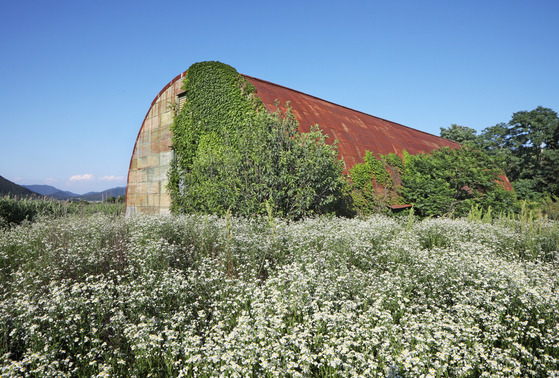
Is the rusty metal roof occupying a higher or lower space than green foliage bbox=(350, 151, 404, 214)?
higher

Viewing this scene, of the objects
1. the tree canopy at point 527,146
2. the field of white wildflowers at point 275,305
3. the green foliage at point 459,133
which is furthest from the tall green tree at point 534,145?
the field of white wildflowers at point 275,305

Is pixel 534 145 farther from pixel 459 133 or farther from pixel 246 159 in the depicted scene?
pixel 246 159

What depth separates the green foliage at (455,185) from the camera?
13.4 m

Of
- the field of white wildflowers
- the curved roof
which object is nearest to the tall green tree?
the curved roof

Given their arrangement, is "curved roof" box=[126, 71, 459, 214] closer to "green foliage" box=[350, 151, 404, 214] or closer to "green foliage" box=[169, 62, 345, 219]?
"green foliage" box=[350, 151, 404, 214]

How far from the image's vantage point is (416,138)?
20344mm

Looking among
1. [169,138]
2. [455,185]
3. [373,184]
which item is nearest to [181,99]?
[169,138]

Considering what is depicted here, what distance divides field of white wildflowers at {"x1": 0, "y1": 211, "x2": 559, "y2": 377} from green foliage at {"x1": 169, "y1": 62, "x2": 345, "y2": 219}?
3.18ft

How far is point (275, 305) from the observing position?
155 inches

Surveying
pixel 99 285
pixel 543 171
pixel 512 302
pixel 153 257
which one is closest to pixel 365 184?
pixel 512 302

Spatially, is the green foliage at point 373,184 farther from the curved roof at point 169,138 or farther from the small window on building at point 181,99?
the small window on building at point 181,99

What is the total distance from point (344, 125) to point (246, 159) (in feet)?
23.2

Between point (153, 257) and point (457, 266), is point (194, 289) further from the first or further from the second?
point (457, 266)

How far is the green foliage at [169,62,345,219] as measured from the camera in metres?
9.17
